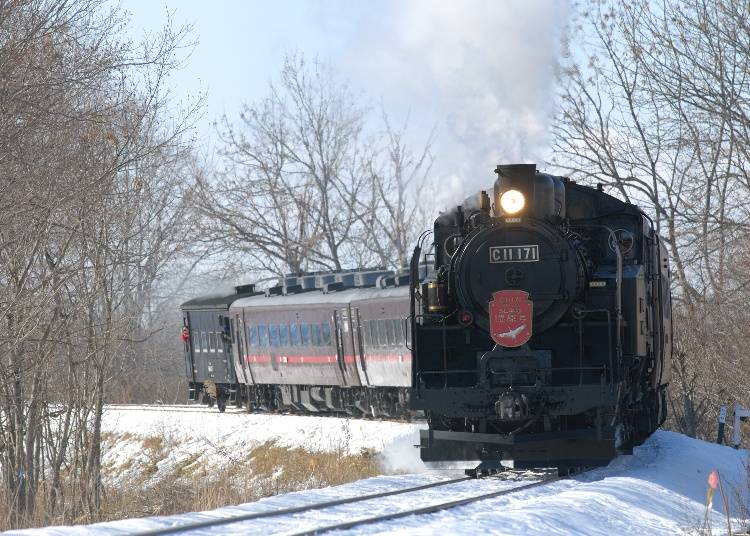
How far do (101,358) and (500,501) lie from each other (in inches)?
450

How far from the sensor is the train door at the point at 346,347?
25.2 meters

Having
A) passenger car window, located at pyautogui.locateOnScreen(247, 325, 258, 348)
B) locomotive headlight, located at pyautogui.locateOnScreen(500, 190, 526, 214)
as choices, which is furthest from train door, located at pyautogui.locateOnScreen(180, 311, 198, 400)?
locomotive headlight, located at pyautogui.locateOnScreen(500, 190, 526, 214)

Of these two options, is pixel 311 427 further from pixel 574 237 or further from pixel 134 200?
pixel 574 237

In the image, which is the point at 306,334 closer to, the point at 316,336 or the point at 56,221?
the point at 316,336

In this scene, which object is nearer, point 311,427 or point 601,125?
point 311,427

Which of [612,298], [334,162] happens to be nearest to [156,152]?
[612,298]

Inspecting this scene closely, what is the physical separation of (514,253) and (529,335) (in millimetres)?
875

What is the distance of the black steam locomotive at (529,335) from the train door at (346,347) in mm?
11751

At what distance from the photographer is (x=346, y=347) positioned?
25.4 m

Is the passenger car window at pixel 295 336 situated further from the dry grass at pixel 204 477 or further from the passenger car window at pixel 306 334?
the dry grass at pixel 204 477

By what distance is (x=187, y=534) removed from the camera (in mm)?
8789

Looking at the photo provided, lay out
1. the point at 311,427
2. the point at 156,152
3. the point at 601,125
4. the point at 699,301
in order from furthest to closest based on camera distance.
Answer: the point at 601,125 → the point at 699,301 → the point at 311,427 → the point at 156,152

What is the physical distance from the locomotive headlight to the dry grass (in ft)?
14.0

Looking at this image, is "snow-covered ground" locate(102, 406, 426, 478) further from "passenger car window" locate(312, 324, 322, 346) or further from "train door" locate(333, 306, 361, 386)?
"passenger car window" locate(312, 324, 322, 346)
